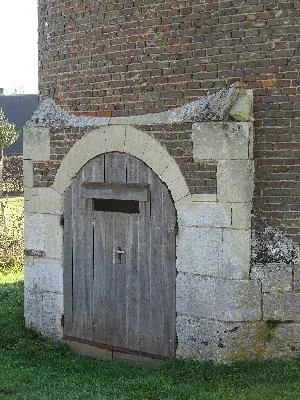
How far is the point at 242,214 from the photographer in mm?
5324

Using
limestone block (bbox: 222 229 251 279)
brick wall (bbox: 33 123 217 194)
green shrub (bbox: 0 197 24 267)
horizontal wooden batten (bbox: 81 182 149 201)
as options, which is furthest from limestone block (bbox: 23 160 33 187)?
green shrub (bbox: 0 197 24 267)

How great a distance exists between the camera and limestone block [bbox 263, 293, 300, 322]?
530 cm

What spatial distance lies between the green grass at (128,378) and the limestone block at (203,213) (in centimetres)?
137

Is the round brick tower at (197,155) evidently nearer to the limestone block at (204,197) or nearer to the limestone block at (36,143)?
the limestone block at (204,197)

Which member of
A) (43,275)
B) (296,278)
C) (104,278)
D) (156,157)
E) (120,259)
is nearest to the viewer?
(296,278)

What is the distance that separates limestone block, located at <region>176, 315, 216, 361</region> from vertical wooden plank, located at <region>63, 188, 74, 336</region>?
146cm

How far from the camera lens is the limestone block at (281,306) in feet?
17.4

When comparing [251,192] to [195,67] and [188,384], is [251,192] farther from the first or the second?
[188,384]

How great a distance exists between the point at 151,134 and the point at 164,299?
1723 mm

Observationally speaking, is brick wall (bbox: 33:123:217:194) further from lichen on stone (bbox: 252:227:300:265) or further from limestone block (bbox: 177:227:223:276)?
lichen on stone (bbox: 252:227:300:265)

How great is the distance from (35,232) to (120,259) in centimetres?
126

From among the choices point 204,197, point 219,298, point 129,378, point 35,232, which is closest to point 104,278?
point 35,232

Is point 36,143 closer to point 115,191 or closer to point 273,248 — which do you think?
point 115,191

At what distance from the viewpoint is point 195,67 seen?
557cm
